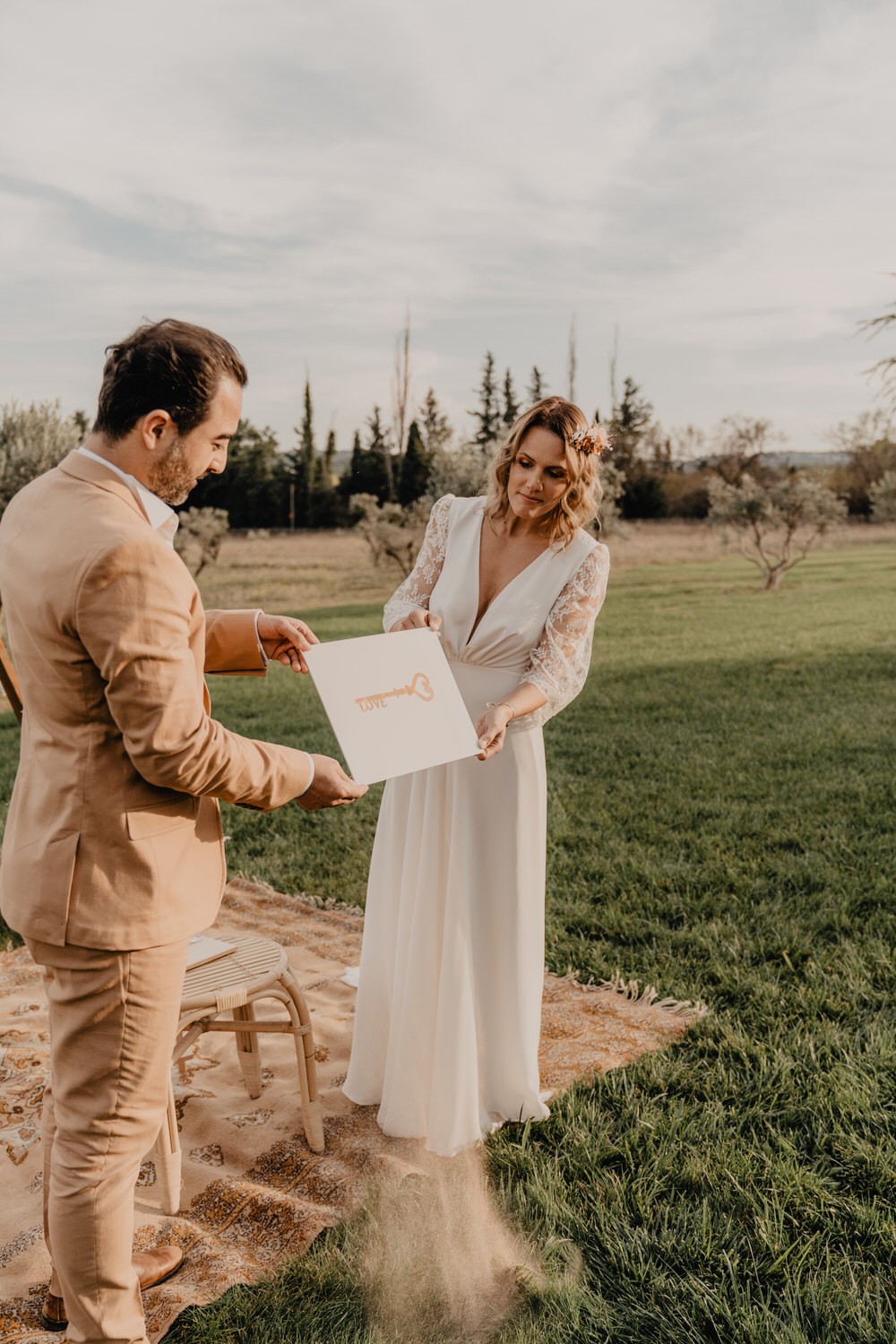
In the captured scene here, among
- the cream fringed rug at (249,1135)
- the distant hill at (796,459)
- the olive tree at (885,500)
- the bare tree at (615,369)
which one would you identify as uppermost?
the bare tree at (615,369)

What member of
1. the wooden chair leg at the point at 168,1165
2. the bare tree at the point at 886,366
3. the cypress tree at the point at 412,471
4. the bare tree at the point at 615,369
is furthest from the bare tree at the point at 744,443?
the wooden chair leg at the point at 168,1165

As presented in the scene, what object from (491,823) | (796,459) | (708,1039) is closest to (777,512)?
(796,459)

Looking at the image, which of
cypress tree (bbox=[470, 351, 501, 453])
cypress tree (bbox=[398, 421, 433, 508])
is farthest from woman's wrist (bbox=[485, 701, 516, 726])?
cypress tree (bbox=[470, 351, 501, 453])

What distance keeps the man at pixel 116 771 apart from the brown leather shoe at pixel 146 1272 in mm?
523

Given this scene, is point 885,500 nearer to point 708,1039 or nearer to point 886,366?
point 886,366

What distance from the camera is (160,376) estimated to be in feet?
5.98

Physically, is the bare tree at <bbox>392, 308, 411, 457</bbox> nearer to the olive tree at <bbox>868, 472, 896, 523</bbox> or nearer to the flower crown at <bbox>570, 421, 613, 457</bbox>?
the olive tree at <bbox>868, 472, 896, 523</bbox>

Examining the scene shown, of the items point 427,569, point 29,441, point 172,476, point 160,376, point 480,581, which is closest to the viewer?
point 160,376

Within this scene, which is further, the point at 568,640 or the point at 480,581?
the point at 480,581

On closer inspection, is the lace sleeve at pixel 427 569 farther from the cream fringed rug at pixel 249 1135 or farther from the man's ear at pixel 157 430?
the cream fringed rug at pixel 249 1135

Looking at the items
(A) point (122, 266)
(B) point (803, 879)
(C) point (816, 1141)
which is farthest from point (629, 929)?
(A) point (122, 266)

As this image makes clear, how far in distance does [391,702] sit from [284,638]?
1.18ft

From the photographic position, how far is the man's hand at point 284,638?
2.61 m

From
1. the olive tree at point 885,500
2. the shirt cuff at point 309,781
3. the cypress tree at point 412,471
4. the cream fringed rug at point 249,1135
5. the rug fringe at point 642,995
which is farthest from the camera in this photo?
the olive tree at point 885,500
